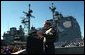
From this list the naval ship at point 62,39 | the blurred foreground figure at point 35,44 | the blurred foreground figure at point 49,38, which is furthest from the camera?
the naval ship at point 62,39

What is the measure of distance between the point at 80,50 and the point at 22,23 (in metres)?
49.6

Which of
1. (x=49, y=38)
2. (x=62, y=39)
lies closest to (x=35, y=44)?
(x=49, y=38)

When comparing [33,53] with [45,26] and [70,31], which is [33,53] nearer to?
[45,26]

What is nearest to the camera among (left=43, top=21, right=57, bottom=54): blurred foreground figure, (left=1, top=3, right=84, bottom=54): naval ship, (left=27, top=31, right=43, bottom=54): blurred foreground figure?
(left=43, top=21, right=57, bottom=54): blurred foreground figure

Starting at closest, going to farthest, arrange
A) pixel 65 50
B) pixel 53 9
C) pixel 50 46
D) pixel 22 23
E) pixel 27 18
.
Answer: pixel 50 46, pixel 65 50, pixel 53 9, pixel 27 18, pixel 22 23

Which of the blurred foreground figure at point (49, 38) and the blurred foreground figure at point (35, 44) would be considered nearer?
the blurred foreground figure at point (49, 38)

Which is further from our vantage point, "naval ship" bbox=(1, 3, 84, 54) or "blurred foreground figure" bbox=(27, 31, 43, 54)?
"naval ship" bbox=(1, 3, 84, 54)

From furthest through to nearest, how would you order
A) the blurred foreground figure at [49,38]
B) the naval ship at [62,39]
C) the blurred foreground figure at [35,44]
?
the naval ship at [62,39] < the blurred foreground figure at [35,44] < the blurred foreground figure at [49,38]

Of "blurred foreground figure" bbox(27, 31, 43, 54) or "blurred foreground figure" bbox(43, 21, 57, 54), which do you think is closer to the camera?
"blurred foreground figure" bbox(43, 21, 57, 54)

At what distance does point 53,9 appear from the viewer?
38.2 meters

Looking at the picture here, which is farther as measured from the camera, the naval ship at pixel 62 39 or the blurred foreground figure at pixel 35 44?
the naval ship at pixel 62 39

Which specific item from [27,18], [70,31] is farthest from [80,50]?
[70,31]

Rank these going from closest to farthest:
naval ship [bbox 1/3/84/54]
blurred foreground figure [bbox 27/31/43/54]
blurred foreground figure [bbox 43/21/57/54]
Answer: blurred foreground figure [bbox 43/21/57/54], blurred foreground figure [bbox 27/31/43/54], naval ship [bbox 1/3/84/54]

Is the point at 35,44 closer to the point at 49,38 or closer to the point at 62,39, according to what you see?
the point at 49,38
